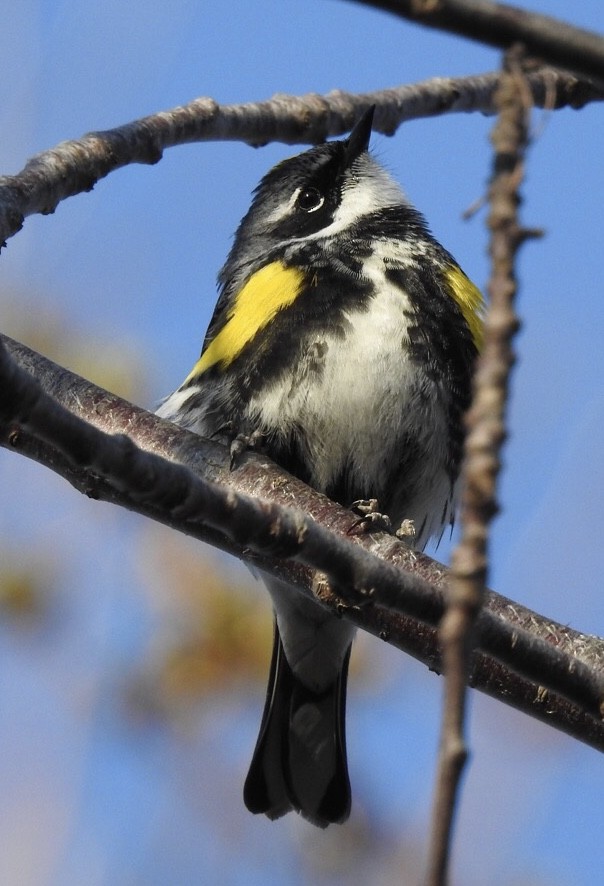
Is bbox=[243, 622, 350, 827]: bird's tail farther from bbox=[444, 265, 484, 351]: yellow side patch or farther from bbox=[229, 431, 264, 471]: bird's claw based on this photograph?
bbox=[444, 265, 484, 351]: yellow side patch

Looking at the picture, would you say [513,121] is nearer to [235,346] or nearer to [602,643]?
[602,643]

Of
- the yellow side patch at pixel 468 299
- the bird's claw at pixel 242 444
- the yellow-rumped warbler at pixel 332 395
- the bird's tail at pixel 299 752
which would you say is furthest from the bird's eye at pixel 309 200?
the bird's tail at pixel 299 752

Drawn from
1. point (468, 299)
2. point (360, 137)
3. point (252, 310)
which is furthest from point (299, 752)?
point (360, 137)

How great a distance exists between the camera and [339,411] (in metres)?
4.08

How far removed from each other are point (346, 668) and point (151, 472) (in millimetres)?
2646

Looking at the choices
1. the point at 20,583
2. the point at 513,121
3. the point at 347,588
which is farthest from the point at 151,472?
the point at 20,583

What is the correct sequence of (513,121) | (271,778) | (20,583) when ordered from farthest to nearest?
(20,583) < (271,778) < (513,121)

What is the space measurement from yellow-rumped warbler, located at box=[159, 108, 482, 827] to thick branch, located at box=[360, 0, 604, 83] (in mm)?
2406

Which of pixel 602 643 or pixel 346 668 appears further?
pixel 346 668

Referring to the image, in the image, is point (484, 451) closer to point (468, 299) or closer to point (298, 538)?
point (298, 538)

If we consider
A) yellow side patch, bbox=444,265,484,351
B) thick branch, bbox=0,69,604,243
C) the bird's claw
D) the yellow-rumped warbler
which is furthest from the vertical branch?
yellow side patch, bbox=444,265,484,351

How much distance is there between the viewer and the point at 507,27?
1431 millimetres

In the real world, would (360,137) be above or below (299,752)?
above

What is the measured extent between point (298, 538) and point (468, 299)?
7.92 ft
